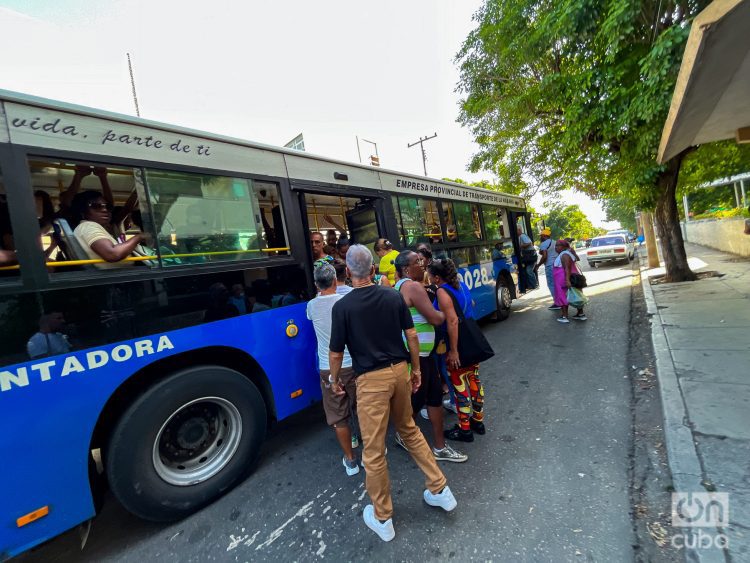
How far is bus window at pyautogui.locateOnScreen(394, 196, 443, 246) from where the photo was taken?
520 cm

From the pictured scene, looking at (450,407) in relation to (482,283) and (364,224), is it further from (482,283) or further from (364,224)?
(482,283)

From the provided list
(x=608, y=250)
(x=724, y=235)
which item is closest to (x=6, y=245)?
→ (x=724, y=235)

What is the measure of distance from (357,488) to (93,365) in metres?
2.05

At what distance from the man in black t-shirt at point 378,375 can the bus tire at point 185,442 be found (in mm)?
1093

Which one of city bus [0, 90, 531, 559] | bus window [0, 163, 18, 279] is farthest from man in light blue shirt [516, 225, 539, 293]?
bus window [0, 163, 18, 279]

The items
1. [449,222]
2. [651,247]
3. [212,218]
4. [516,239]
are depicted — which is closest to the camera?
[212,218]

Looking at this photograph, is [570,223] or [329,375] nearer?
[329,375]

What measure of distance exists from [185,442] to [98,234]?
168cm

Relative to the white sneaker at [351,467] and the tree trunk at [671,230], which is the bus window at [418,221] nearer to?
the white sneaker at [351,467]

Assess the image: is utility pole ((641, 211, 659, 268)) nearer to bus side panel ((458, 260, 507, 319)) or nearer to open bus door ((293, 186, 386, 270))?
bus side panel ((458, 260, 507, 319))

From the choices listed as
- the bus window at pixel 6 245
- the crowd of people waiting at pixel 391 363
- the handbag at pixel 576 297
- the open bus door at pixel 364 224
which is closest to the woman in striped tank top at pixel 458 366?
the crowd of people waiting at pixel 391 363

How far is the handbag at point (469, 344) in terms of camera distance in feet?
9.80

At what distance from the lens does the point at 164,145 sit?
2.79 meters

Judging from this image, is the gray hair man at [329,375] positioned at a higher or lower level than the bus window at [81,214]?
lower
